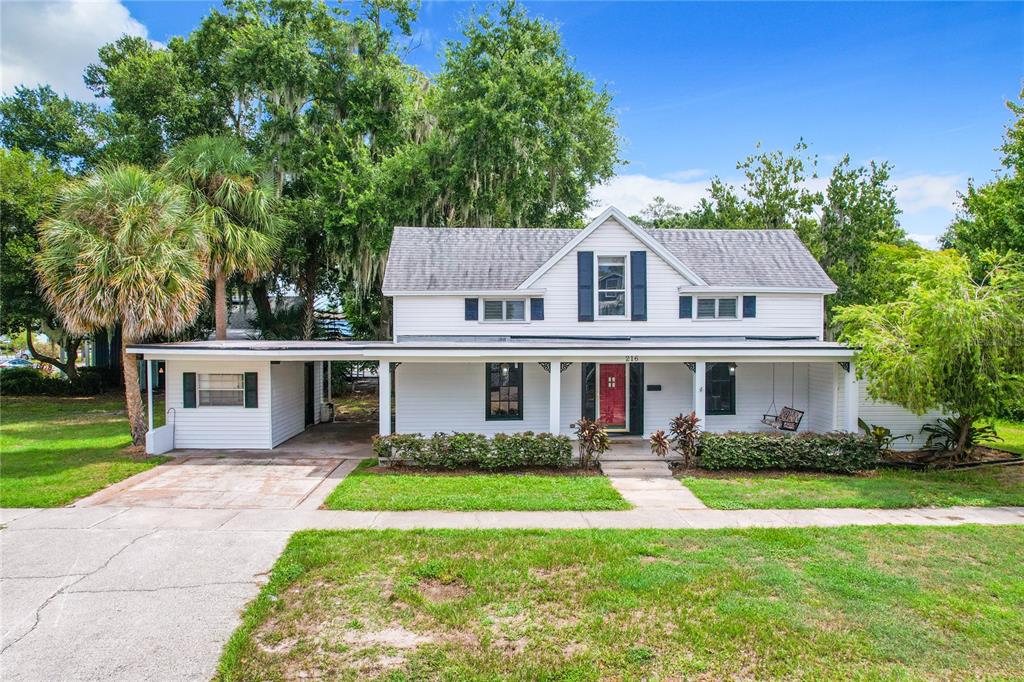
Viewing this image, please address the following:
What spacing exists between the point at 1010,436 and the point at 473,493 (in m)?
16.1

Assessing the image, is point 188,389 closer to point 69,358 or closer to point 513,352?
point 513,352

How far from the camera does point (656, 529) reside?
809 cm

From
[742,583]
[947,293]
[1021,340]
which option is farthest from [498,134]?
[742,583]

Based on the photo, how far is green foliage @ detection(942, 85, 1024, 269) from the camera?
54.9 feet

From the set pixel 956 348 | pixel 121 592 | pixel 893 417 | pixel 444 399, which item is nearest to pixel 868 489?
pixel 956 348

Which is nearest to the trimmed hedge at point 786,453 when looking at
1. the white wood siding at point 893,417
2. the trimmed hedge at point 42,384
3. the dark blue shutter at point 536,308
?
the white wood siding at point 893,417

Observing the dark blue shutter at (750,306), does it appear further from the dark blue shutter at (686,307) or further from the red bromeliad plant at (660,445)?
the red bromeliad plant at (660,445)

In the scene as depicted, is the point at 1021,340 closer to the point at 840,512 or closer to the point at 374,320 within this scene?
the point at 840,512

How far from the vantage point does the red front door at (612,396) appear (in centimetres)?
1479

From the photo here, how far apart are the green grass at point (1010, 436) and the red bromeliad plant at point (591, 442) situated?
34.3 ft

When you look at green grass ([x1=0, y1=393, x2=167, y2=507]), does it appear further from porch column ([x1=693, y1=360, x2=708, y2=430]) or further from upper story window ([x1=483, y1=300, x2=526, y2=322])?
porch column ([x1=693, y1=360, x2=708, y2=430])

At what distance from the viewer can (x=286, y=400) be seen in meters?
15.1

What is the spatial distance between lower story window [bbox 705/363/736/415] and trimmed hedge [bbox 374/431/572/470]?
522 centimetres

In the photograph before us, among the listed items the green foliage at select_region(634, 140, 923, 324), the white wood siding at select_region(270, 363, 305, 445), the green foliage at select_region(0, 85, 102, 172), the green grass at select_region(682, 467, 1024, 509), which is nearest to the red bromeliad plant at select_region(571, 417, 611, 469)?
the green grass at select_region(682, 467, 1024, 509)
